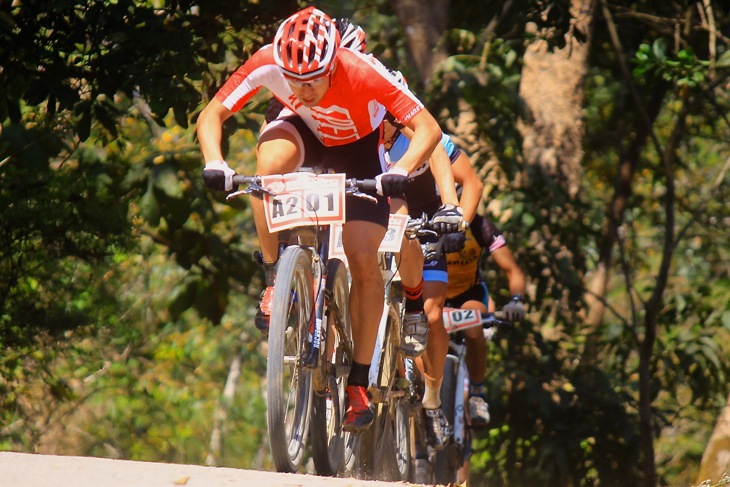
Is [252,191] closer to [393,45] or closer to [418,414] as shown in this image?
[418,414]

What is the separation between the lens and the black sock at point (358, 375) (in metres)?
5.66

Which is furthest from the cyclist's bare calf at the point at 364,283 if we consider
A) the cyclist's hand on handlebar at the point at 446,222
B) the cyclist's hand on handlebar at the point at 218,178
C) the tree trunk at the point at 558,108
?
the tree trunk at the point at 558,108

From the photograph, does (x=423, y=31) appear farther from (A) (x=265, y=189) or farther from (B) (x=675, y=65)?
(A) (x=265, y=189)

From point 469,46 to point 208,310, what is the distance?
3084mm

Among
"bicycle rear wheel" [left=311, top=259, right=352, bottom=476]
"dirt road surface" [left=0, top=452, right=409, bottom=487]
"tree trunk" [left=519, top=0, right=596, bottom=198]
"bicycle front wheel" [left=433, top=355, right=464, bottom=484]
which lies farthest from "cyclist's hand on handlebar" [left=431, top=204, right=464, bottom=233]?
"tree trunk" [left=519, top=0, right=596, bottom=198]

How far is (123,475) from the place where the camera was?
4.27m

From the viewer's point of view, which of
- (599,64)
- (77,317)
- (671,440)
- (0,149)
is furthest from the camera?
(671,440)

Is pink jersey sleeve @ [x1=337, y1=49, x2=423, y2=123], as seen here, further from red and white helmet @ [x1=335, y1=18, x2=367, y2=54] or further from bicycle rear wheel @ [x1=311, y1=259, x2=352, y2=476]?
bicycle rear wheel @ [x1=311, y1=259, x2=352, y2=476]

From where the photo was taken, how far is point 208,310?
34.1 ft

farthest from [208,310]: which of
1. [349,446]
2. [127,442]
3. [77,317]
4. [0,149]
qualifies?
[127,442]

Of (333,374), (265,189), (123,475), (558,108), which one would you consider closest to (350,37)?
(265,189)

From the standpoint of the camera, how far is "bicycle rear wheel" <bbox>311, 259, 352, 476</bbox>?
536 centimetres

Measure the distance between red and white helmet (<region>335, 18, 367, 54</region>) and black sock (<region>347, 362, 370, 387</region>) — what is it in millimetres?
1410

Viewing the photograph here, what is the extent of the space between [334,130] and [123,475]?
79.4 inches
